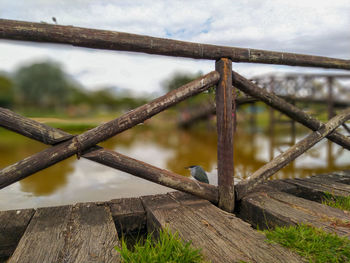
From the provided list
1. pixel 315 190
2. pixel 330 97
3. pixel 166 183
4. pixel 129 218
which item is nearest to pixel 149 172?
pixel 166 183

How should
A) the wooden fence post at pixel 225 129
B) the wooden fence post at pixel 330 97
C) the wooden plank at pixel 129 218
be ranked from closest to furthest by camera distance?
the wooden plank at pixel 129 218 → the wooden fence post at pixel 225 129 → the wooden fence post at pixel 330 97

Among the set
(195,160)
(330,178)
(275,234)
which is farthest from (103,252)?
(195,160)

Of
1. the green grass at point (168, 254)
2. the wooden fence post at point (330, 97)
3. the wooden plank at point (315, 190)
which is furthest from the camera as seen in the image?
the wooden fence post at point (330, 97)

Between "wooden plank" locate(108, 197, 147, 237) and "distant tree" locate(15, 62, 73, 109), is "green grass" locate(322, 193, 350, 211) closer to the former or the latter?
"wooden plank" locate(108, 197, 147, 237)

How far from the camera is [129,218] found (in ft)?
6.29

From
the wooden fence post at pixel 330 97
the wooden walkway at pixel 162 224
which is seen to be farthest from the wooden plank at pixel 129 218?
the wooden fence post at pixel 330 97

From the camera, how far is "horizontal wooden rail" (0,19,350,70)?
159 centimetres

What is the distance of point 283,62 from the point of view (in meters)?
2.35

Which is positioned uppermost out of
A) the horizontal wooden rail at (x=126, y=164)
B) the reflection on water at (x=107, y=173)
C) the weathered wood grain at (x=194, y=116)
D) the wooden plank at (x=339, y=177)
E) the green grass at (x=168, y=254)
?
the horizontal wooden rail at (x=126, y=164)

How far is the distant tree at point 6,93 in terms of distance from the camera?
1735 millimetres

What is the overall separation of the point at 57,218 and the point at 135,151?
5.06 meters

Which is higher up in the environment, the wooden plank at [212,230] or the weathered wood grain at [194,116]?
the wooden plank at [212,230]

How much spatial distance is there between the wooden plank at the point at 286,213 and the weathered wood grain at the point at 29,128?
63.7 inches

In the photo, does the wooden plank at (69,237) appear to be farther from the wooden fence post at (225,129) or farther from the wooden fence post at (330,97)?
the wooden fence post at (330,97)
